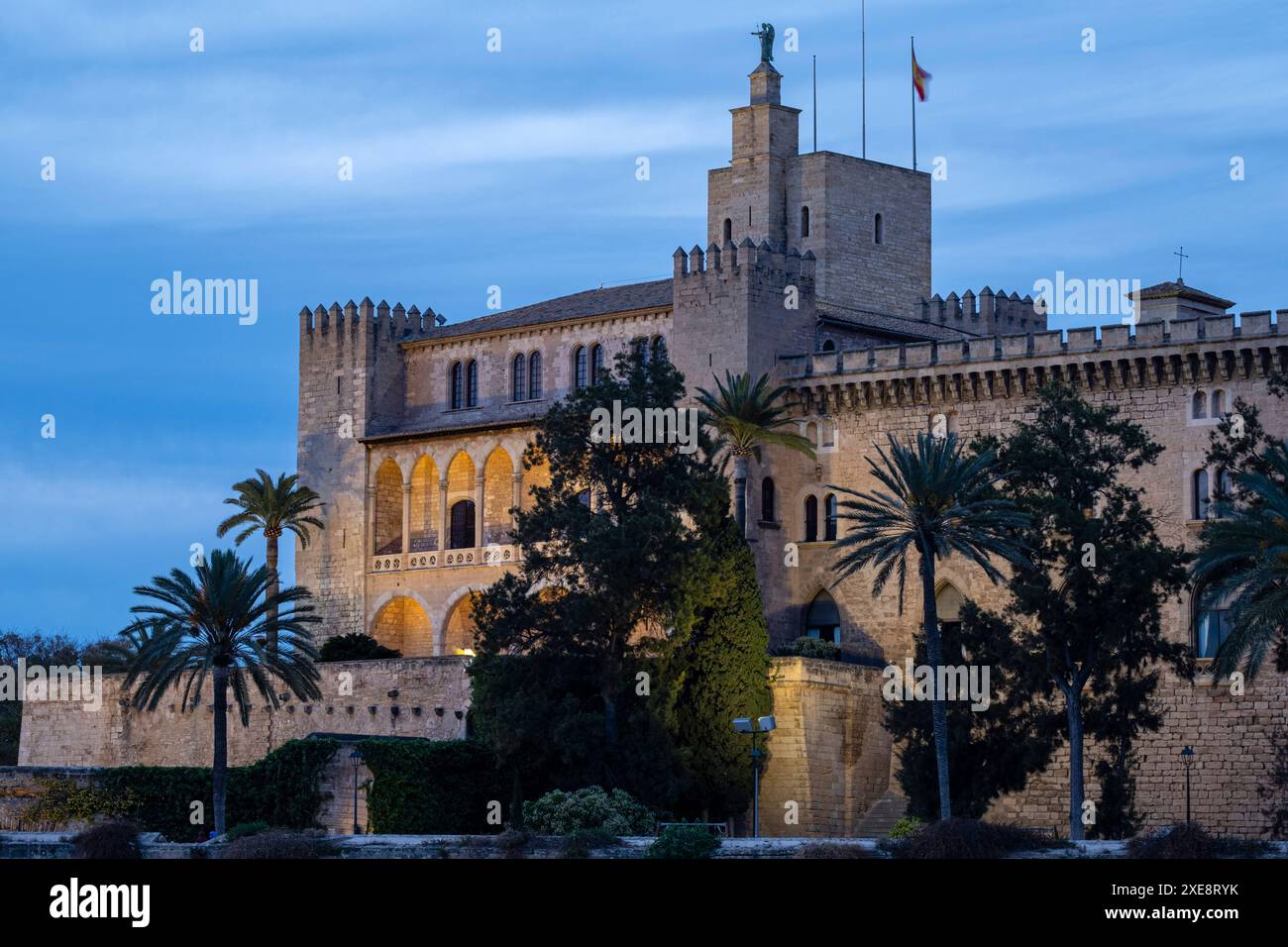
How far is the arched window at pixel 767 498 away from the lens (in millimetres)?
59312

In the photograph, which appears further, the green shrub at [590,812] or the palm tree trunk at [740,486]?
the palm tree trunk at [740,486]

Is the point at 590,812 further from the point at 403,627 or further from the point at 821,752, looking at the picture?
the point at 403,627

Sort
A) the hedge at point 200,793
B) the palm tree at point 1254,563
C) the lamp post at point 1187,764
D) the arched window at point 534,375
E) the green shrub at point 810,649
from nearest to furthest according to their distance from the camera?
the palm tree at point 1254,563 → the lamp post at point 1187,764 → the hedge at point 200,793 → the green shrub at point 810,649 → the arched window at point 534,375

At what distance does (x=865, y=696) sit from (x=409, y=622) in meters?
14.6

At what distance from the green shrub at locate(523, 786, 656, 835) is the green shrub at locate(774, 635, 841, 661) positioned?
7.86m

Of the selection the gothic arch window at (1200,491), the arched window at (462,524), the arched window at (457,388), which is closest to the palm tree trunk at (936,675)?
the gothic arch window at (1200,491)

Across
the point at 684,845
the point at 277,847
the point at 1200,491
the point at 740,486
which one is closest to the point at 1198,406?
the point at 1200,491

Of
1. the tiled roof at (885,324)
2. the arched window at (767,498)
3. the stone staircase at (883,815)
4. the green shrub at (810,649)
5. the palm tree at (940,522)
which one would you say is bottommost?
the stone staircase at (883,815)

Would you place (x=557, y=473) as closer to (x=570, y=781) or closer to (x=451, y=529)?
(x=570, y=781)

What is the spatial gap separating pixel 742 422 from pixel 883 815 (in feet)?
30.1

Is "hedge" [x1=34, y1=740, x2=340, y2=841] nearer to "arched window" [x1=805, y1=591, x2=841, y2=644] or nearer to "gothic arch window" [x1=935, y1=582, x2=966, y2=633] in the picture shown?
"arched window" [x1=805, y1=591, x2=841, y2=644]

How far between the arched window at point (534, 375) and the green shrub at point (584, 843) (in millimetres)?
25404

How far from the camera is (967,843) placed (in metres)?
37.1

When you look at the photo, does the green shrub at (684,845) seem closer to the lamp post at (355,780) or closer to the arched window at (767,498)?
the lamp post at (355,780)
